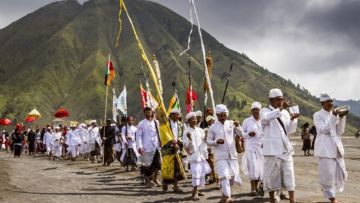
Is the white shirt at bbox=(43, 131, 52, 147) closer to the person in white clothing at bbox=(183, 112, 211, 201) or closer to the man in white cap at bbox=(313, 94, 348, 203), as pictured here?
the person in white clothing at bbox=(183, 112, 211, 201)

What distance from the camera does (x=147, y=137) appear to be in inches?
520

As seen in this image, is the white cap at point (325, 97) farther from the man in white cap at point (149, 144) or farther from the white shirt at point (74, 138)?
the white shirt at point (74, 138)

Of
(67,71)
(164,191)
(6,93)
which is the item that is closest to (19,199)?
(164,191)

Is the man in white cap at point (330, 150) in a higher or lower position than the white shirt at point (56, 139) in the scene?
lower

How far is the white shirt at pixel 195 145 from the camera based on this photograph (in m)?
11.0

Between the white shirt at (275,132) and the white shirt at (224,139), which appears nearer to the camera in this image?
the white shirt at (275,132)

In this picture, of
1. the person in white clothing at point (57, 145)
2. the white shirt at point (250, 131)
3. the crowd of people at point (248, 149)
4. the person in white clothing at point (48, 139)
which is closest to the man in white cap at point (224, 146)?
the crowd of people at point (248, 149)

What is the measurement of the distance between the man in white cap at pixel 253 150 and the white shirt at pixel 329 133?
1.78 metres

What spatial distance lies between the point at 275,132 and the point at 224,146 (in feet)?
4.68

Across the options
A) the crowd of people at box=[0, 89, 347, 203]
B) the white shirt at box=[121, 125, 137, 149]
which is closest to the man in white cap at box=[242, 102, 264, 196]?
the crowd of people at box=[0, 89, 347, 203]

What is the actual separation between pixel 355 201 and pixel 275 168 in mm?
2568

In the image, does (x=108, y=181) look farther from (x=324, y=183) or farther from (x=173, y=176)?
(x=324, y=183)

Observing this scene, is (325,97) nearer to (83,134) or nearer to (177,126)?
Answer: (177,126)

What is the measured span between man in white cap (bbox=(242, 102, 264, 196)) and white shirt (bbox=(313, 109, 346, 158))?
5.85 ft
